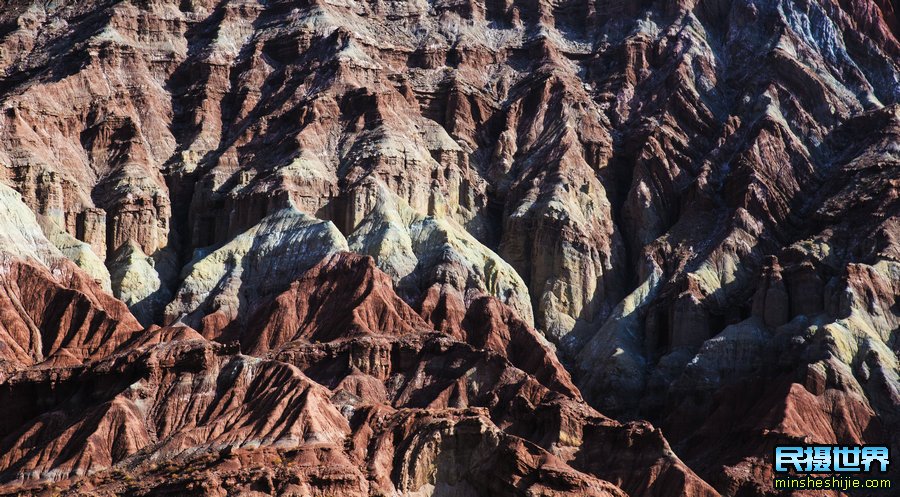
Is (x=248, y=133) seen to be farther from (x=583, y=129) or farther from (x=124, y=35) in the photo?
(x=583, y=129)

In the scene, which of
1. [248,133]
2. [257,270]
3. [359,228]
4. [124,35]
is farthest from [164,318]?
[124,35]

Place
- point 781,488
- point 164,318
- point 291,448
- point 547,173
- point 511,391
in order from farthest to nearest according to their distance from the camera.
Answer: point 547,173
point 164,318
point 511,391
point 781,488
point 291,448

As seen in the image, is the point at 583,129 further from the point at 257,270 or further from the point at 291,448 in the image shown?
the point at 291,448

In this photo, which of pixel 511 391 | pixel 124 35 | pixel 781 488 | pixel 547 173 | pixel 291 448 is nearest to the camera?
pixel 291 448

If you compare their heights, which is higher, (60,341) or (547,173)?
(547,173)

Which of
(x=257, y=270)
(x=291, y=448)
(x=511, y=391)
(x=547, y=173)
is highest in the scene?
(x=547, y=173)

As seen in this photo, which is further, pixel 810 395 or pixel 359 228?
pixel 359 228
